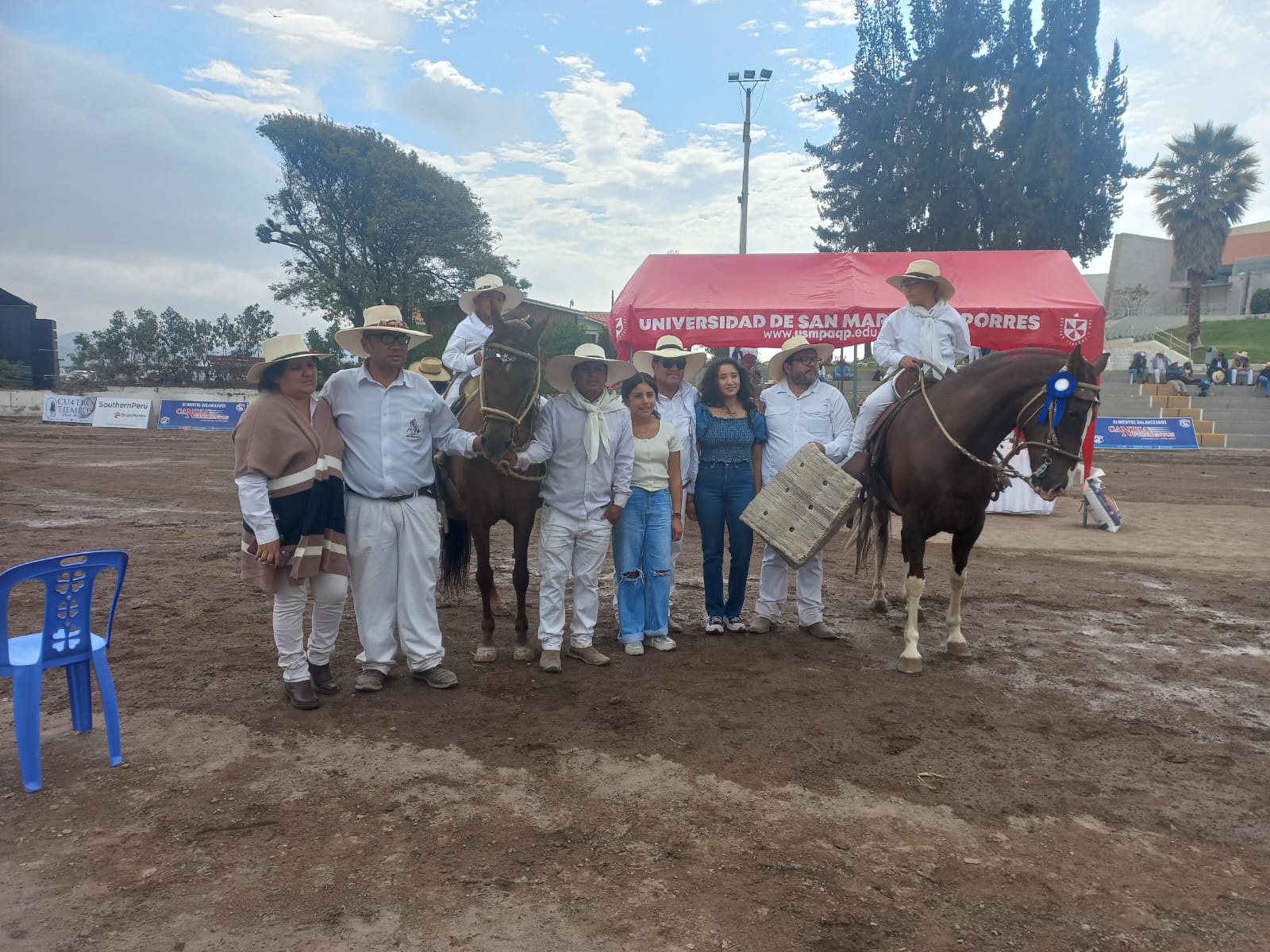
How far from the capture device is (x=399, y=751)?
3734mm

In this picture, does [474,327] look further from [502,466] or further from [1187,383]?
[1187,383]

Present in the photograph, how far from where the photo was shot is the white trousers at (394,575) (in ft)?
14.2

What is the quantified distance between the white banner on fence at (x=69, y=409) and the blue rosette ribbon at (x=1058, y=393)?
1084 inches

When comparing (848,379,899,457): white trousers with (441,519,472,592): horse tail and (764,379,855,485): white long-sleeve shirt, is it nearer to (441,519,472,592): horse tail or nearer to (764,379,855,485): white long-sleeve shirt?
(764,379,855,485): white long-sleeve shirt

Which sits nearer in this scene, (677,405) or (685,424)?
(685,424)

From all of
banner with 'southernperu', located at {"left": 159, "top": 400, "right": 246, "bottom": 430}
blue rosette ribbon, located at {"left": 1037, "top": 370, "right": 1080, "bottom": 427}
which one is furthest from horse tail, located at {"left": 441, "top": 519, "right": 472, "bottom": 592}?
banner with 'southernperu', located at {"left": 159, "top": 400, "right": 246, "bottom": 430}

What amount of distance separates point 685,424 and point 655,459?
618mm

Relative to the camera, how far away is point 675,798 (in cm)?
330

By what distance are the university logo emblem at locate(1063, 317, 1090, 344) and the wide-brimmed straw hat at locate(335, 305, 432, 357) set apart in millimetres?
7869

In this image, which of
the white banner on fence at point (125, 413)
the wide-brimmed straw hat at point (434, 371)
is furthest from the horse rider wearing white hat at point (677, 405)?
the white banner on fence at point (125, 413)

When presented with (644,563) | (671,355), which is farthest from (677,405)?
(644,563)

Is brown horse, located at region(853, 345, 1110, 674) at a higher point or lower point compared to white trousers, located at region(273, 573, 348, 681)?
higher

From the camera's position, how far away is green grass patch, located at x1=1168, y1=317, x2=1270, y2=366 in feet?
138

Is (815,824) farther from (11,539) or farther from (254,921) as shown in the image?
(11,539)
